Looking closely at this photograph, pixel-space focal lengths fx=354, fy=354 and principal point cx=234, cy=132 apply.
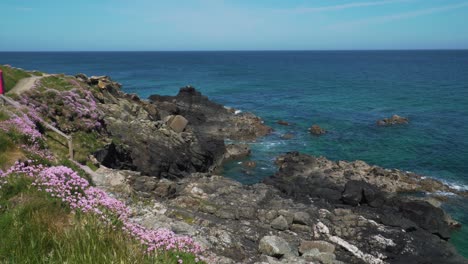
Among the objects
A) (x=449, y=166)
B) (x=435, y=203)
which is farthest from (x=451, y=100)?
(x=435, y=203)

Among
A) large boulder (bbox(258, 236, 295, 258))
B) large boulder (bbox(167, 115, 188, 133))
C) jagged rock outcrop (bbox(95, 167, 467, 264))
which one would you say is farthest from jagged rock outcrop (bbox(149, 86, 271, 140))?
large boulder (bbox(258, 236, 295, 258))

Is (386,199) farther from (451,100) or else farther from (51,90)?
(451,100)

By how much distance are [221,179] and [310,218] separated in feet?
32.2

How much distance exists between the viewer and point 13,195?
917 centimetres

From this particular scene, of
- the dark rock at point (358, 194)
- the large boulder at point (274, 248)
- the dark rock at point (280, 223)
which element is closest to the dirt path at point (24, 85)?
the dark rock at point (280, 223)

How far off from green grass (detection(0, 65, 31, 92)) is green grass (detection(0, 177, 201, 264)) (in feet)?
82.1

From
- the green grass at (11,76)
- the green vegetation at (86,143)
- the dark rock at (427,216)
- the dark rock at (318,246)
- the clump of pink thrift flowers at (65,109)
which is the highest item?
the green grass at (11,76)

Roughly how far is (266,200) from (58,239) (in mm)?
22646

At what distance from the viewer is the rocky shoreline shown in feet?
60.7

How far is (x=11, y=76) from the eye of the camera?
106 ft

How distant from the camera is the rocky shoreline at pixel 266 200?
18500 millimetres

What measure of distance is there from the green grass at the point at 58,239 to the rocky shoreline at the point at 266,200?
497cm

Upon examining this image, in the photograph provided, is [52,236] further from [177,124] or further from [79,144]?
[177,124]

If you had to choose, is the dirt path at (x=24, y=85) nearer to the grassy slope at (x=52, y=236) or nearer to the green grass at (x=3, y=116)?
the green grass at (x=3, y=116)
